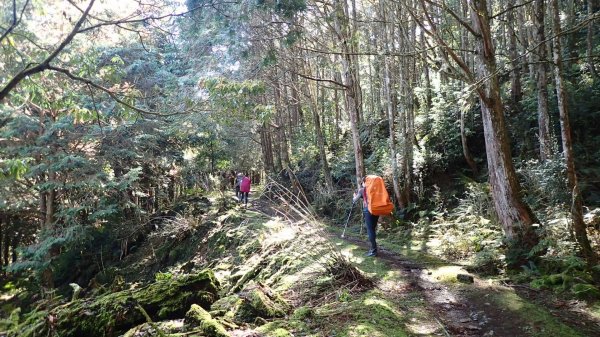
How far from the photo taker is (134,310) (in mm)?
5066

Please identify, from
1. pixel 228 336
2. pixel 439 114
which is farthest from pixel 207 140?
pixel 228 336

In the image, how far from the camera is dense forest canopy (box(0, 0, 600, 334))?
5953 millimetres

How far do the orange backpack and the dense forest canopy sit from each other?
126cm

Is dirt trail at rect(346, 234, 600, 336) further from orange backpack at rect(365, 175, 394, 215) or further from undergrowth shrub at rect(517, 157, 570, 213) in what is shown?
undergrowth shrub at rect(517, 157, 570, 213)

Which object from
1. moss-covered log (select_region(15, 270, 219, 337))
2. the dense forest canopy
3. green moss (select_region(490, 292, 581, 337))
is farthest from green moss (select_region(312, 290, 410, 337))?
the dense forest canopy

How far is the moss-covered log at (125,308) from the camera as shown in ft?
15.4

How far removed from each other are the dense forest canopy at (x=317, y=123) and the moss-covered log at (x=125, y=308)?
2.00m

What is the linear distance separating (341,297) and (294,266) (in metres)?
2.10

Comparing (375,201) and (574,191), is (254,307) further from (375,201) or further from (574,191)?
(574,191)

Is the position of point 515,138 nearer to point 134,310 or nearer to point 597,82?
point 597,82

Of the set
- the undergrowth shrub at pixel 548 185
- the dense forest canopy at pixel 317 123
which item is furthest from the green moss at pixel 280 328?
the undergrowth shrub at pixel 548 185

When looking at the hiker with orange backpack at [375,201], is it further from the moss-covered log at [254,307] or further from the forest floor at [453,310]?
the moss-covered log at [254,307]

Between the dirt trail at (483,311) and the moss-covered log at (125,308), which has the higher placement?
the moss-covered log at (125,308)

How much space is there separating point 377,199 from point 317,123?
33.6 feet
